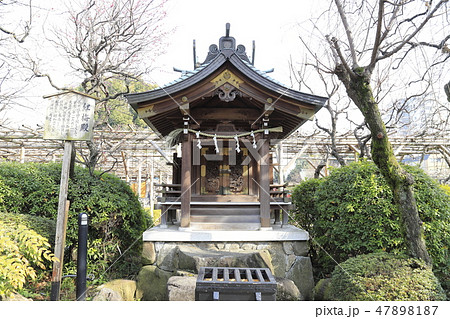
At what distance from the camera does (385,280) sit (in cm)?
398

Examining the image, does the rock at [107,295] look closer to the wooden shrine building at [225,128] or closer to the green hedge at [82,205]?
the green hedge at [82,205]

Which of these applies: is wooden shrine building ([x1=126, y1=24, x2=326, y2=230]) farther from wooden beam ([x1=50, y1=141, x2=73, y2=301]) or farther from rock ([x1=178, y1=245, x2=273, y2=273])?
wooden beam ([x1=50, y1=141, x2=73, y2=301])

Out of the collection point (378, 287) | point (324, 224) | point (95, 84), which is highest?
point (95, 84)

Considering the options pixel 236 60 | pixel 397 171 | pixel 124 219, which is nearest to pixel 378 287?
pixel 397 171

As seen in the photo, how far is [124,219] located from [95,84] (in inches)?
A: 141

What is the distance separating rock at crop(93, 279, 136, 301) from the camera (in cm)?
496

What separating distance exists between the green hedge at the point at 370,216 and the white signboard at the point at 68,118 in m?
5.06

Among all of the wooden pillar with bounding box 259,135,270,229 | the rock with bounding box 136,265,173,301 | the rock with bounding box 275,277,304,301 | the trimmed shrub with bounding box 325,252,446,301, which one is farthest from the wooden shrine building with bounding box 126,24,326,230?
the trimmed shrub with bounding box 325,252,446,301

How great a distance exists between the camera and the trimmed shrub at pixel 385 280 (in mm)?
3852

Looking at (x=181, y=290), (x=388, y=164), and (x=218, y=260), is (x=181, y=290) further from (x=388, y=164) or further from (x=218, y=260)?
(x=388, y=164)

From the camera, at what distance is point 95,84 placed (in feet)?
24.5

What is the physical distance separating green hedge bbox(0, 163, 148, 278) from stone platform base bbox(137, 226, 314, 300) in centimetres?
106

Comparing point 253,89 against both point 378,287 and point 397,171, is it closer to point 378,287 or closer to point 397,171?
point 397,171

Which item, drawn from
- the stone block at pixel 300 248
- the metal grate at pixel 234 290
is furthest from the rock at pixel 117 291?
the stone block at pixel 300 248
